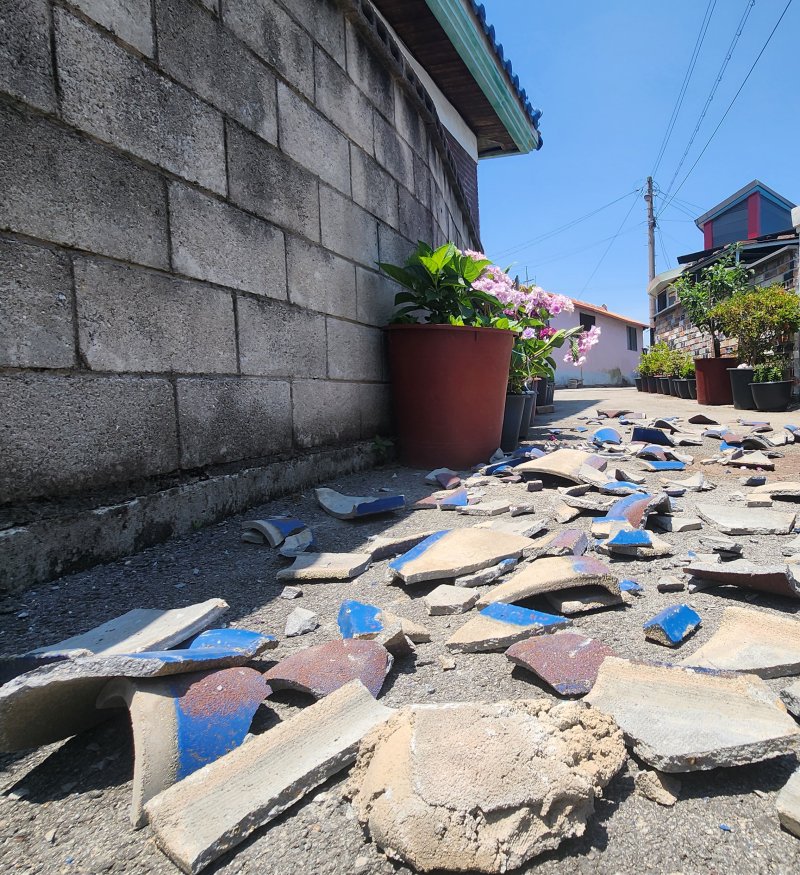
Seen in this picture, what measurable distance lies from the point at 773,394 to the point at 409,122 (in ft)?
21.0

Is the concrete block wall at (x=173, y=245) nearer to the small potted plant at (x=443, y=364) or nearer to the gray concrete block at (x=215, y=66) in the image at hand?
the gray concrete block at (x=215, y=66)

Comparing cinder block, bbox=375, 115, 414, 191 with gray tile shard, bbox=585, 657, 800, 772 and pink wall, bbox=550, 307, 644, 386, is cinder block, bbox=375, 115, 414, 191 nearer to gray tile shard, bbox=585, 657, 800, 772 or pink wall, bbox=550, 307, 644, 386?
gray tile shard, bbox=585, 657, 800, 772

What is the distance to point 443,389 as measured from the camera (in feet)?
11.0

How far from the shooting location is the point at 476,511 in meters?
2.52

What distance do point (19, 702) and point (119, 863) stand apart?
1.01 feet

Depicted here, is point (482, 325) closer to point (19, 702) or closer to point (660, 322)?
point (19, 702)

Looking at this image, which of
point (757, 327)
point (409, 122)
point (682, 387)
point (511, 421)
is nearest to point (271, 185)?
point (409, 122)

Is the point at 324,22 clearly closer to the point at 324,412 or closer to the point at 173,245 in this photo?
the point at 173,245

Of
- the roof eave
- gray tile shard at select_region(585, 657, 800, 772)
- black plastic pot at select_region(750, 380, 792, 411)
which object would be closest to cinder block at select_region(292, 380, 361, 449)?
gray tile shard at select_region(585, 657, 800, 772)

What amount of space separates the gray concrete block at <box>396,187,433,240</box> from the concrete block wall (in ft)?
2.28

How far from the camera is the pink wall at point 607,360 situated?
26094 mm

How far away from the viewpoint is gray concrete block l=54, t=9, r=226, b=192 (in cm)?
160

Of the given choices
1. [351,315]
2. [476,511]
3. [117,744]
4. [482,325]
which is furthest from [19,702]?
[482,325]

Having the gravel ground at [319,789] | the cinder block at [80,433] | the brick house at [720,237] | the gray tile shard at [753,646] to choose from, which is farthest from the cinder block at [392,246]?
the brick house at [720,237]
